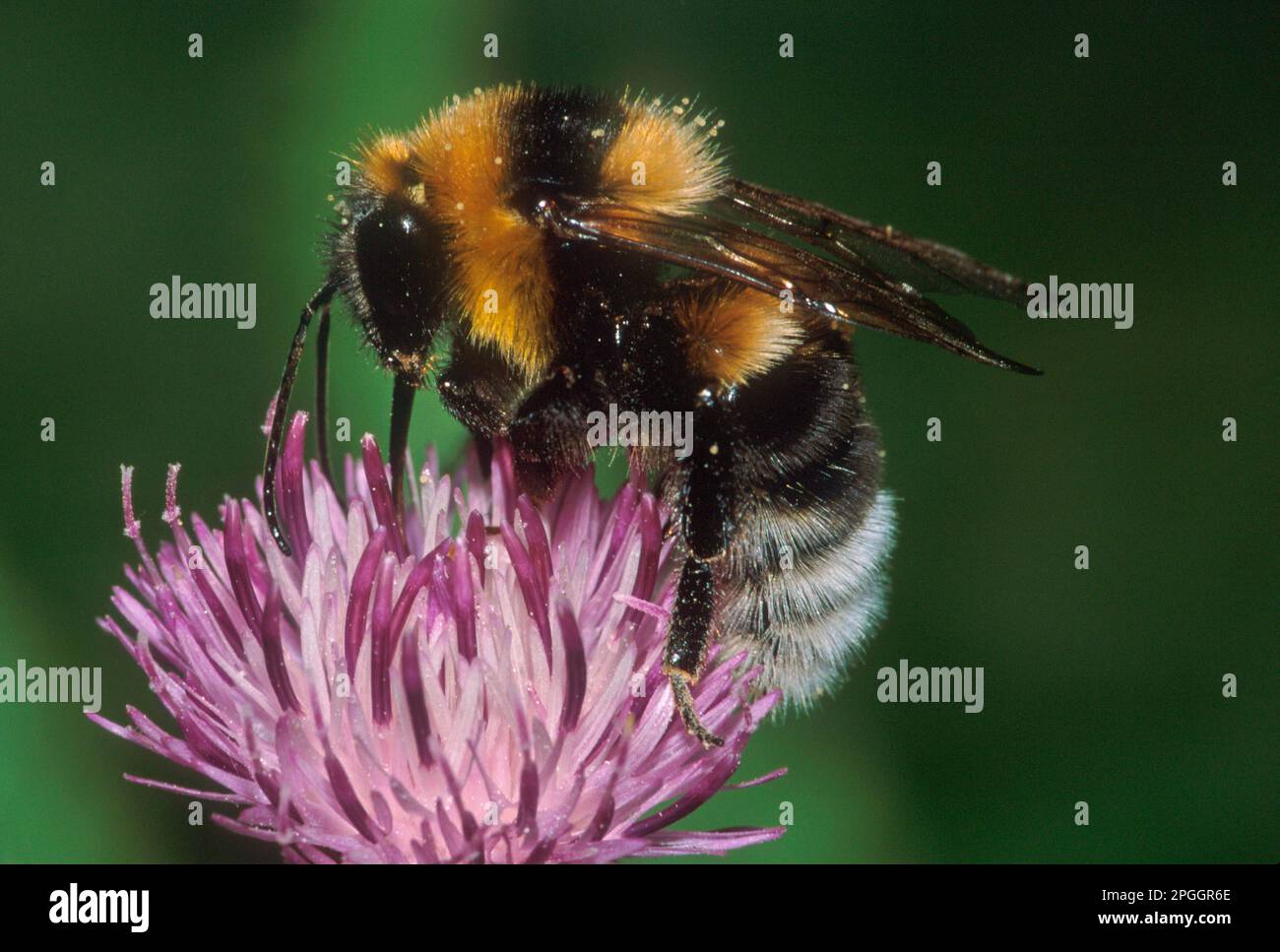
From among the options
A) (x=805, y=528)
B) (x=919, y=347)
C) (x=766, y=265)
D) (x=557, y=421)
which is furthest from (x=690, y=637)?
(x=919, y=347)

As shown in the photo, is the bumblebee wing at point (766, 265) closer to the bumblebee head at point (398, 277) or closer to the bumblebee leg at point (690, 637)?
the bumblebee head at point (398, 277)

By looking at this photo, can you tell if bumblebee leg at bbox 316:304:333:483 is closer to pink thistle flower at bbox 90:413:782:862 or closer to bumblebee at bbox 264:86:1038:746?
pink thistle flower at bbox 90:413:782:862

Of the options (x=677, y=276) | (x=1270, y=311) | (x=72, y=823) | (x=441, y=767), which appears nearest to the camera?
(x=441, y=767)

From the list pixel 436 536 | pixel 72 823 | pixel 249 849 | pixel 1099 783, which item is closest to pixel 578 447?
pixel 436 536

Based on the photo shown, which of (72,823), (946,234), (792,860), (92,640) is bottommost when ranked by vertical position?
(792,860)

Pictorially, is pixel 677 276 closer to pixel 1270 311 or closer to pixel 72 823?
pixel 72 823

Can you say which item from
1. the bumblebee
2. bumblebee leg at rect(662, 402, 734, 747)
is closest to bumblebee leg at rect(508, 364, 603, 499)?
the bumblebee

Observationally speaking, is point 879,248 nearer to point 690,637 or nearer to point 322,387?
point 690,637

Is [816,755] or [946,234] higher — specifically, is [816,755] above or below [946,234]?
below
